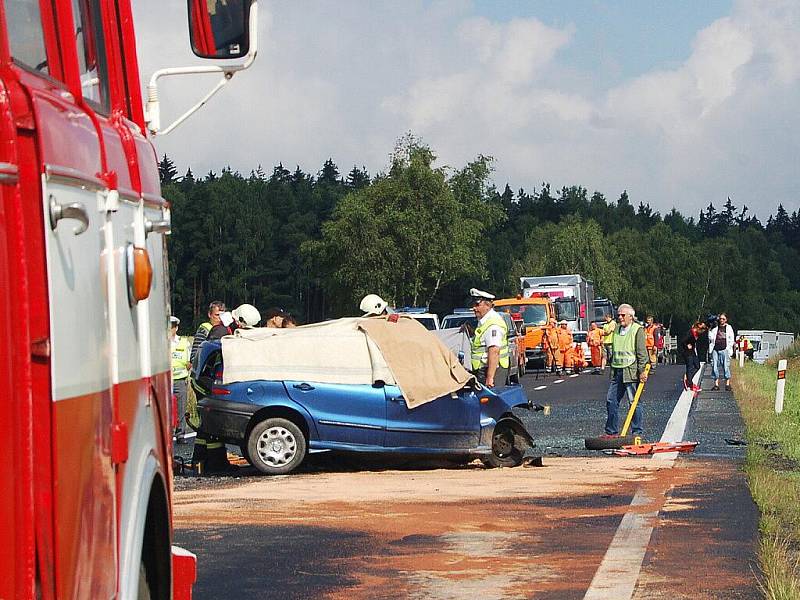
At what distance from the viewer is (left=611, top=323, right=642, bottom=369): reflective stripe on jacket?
62.8ft

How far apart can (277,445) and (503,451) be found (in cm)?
231

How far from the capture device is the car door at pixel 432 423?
1484 cm

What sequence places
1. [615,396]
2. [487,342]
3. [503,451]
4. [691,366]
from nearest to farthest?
[503,451] < [487,342] < [615,396] < [691,366]

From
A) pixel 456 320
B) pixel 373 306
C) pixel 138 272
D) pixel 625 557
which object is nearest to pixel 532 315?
pixel 456 320

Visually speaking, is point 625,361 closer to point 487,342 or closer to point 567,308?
point 487,342

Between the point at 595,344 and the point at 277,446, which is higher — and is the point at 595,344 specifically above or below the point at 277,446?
above

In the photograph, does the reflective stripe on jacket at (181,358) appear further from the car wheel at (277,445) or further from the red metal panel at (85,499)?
the red metal panel at (85,499)

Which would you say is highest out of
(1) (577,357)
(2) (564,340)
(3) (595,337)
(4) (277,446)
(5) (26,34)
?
(3) (595,337)

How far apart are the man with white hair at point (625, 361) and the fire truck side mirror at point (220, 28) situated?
14.6 meters

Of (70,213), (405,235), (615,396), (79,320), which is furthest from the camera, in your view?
(405,235)

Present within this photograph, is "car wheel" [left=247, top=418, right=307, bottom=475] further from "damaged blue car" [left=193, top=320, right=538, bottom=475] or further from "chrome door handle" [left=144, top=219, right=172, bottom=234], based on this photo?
"chrome door handle" [left=144, top=219, right=172, bottom=234]

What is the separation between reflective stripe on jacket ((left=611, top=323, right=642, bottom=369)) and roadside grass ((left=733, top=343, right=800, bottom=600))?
1.72 m

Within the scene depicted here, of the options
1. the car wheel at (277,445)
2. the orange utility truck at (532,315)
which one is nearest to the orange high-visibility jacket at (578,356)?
the orange utility truck at (532,315)

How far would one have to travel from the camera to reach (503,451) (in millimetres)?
15484
